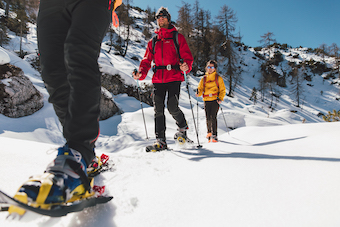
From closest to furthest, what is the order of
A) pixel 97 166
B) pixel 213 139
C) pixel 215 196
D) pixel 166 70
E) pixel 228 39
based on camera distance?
pixel 215 196, pixel 97 166, pixel 166 70, pixel 213 139, pixel 228 39

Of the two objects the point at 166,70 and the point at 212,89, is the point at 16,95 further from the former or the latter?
the point at 212,89

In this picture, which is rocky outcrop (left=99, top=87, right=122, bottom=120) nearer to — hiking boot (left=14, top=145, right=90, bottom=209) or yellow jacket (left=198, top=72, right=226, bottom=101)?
yellow jacket (left=198, top=72, right=226, bottom=101)

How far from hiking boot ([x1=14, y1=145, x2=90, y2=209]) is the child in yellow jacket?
361 cm

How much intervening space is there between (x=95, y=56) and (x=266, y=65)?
38.8 metres

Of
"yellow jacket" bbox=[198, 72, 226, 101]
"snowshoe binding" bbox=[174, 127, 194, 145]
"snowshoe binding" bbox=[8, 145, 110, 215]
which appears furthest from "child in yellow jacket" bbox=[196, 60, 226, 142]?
"snowshoe binding" bbox=[8, 145, 110, 215]

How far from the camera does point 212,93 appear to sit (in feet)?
13.7

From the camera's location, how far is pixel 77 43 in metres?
0.83

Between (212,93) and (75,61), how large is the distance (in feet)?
12.2

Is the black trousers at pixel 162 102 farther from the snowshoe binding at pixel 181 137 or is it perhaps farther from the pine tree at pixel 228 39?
the pine tree at pixel 228 39

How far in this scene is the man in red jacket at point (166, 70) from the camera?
98.0 inches

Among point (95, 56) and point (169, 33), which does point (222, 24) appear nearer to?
point (169, 33)

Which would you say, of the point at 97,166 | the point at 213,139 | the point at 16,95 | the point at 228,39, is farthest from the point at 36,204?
the point at 228,39

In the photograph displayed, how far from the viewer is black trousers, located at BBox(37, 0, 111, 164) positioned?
2.56 ft

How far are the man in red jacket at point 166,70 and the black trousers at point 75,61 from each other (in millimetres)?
1533
